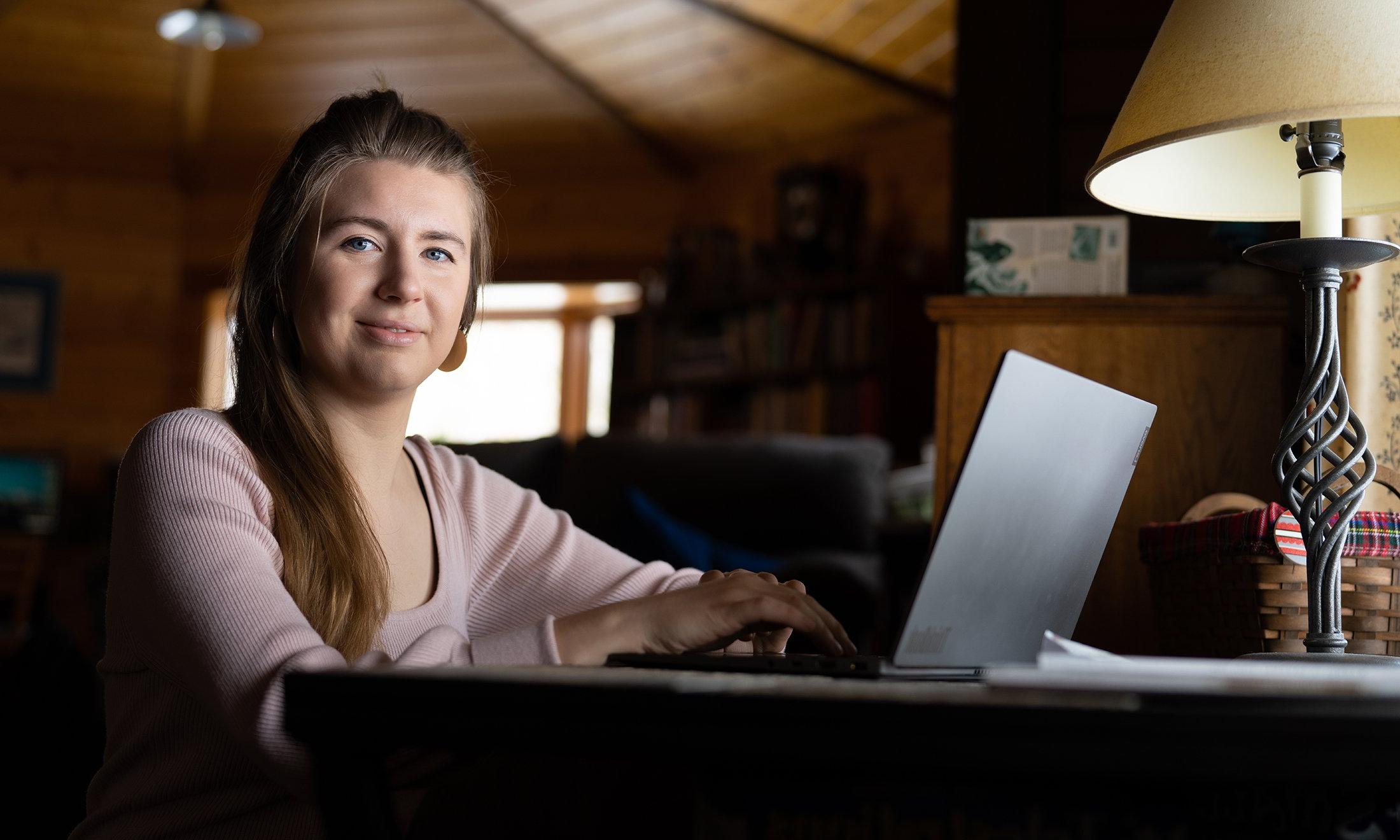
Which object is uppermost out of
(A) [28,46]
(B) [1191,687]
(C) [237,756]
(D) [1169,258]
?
(A) [28,46]

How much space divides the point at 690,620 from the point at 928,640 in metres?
0.28

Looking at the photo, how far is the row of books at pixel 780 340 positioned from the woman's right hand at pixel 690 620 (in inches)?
159

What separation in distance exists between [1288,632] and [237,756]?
957mm

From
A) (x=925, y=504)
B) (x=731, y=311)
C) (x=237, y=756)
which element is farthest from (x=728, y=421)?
(x=237, y=756)

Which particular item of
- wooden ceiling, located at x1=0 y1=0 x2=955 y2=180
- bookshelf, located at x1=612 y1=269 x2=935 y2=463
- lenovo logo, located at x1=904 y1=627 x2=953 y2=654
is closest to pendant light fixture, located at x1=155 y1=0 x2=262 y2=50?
wooden ceiling, located at x1=0 y1=0 x2=955 y2=180

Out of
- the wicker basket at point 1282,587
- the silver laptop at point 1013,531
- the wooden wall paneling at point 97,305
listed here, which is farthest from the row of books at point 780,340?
the silver laptop at point 1013,531

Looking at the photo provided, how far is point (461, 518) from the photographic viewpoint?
138 centimetres

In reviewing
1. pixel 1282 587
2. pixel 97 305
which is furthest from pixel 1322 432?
pixel 97 305

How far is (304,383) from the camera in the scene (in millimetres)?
1227

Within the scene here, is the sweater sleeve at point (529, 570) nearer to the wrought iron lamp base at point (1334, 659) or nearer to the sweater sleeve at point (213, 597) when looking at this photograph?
the sweater sleeve at point (213, 597)

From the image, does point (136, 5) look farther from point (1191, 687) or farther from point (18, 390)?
point (1191, 687)

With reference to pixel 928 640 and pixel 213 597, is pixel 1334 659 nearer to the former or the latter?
pixel 928 640

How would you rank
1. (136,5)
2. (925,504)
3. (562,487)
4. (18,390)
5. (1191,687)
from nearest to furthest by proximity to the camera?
(1191,687) < (562,487) < (925,504) < (136,5) < (18,390)

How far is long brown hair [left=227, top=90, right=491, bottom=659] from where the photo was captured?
3.41 feet
